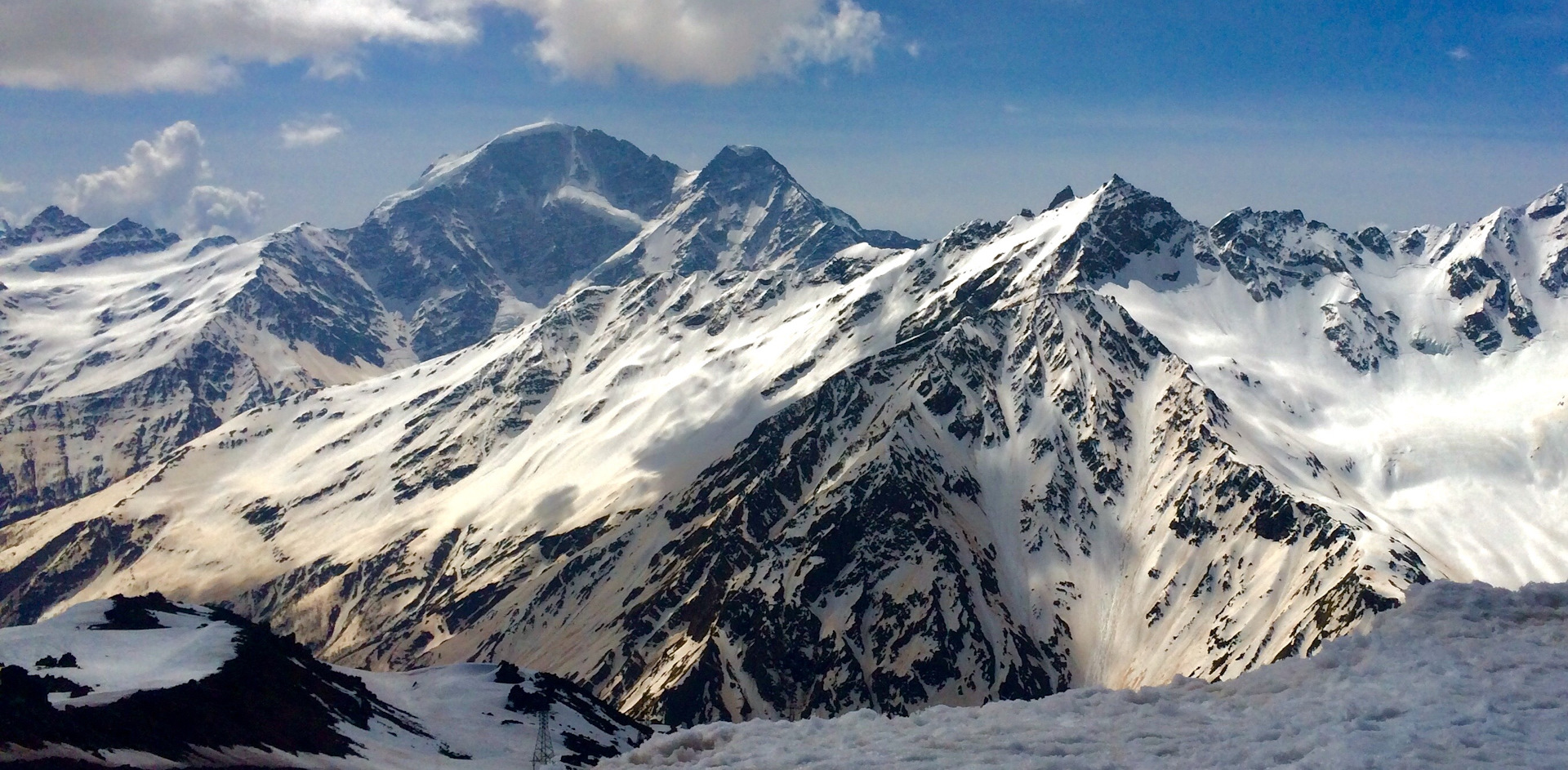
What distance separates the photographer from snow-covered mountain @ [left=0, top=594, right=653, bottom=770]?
223 ft

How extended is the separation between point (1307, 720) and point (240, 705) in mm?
91410

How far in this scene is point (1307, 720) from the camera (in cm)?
1956

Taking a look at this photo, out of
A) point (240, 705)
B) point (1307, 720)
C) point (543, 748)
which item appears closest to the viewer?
point (1307, 720)

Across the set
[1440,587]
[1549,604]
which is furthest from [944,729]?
[1549,604]

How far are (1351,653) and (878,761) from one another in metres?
10.4

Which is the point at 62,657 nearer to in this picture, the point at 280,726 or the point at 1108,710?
the point at 280,726

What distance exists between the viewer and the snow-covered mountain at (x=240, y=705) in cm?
6800

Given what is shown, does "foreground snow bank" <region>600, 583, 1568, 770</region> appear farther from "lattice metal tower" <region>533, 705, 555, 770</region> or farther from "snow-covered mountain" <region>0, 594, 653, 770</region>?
"lattice metal tower" <region>533, 705, 555, 770</region>

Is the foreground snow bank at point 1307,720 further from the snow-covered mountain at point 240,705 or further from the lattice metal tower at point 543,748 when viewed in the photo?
the lattice metal tower at point 543,748

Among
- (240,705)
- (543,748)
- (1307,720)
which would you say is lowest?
(543,748)

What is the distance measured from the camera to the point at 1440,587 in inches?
931

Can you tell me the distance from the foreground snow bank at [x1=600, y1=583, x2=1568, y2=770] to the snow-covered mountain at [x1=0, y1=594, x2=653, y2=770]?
52.6 metres

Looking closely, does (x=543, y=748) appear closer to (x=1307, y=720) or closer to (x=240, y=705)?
(x=240, y=705)

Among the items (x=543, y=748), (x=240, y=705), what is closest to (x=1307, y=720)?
(x=240, y=705)
